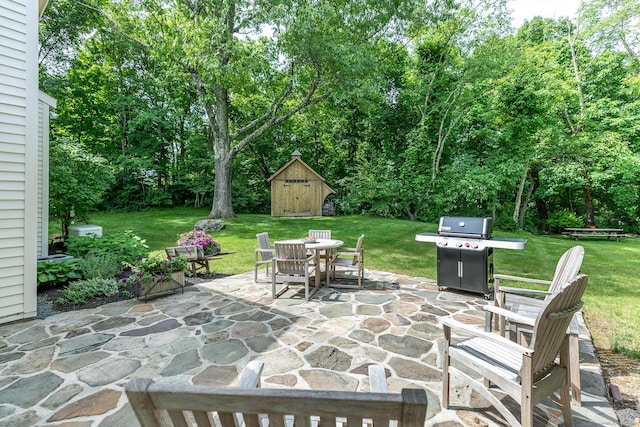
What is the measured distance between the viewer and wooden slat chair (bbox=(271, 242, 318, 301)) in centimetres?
473

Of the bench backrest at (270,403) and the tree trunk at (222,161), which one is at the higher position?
the tree trunk at (222,161)

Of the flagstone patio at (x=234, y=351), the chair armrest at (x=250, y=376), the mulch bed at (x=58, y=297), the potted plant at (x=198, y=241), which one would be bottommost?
the flagstone patio at (x=234, y=351)

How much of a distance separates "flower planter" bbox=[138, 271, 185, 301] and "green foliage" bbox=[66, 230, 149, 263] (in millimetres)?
1391

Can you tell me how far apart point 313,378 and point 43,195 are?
6.86 meters

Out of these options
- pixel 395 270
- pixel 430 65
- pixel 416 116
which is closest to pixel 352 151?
pixel 416 116

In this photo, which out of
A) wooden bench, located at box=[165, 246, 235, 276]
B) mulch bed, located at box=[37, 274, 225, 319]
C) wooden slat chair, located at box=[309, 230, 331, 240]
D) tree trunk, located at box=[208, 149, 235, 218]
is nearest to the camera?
mulch bed, located at box=[37, 274, 225, 319]

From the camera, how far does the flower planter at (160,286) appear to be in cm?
468

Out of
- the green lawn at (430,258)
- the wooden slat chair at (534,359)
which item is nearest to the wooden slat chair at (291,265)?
the green lawn at (430,258)

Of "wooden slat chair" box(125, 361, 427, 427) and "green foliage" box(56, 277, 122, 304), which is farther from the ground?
"wooden slat chair" box(125, 361, 427, 427)

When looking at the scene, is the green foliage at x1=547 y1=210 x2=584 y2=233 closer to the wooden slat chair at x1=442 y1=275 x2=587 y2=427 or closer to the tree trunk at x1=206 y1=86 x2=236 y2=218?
the tree trunk at x1=206 y1=86 x2=236 y2=218

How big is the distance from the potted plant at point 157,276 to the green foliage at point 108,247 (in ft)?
3.66

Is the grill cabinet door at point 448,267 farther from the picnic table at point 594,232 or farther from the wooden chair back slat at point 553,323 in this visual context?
the picnic table at point 594,232

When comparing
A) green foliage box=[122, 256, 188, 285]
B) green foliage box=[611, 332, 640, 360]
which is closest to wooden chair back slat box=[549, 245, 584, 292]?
green foliage box=[611, 332, 640, 360]

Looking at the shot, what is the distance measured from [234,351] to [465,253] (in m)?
3.88
